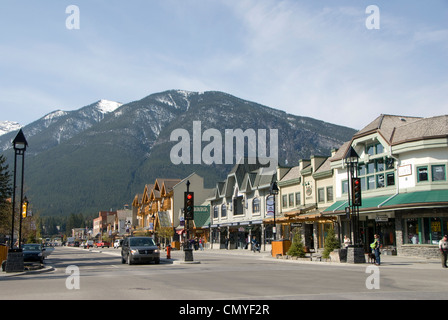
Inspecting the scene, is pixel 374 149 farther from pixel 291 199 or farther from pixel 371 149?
pixel 291 199

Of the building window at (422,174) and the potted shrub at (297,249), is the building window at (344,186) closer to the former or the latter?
the building window at (422,174)

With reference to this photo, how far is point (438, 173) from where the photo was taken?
33.4 metres

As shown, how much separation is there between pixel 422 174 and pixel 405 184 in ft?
4.92

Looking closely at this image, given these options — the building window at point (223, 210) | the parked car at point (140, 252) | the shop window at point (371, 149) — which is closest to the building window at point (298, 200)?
the shop window at point (371, 149)

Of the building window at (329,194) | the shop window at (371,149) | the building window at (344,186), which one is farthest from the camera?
the building window at (329,194)

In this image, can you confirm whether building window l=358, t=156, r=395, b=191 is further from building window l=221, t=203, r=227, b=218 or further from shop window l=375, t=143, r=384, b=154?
building window l=221, t=203, r=227, b=218

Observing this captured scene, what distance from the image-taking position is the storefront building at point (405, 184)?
32469mm

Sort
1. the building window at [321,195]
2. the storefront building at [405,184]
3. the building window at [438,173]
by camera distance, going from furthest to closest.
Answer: the building window at [321,195] → the building window at [438,173] → the storefront building at [405,184]

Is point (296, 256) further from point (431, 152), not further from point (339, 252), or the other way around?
point (431, 152)

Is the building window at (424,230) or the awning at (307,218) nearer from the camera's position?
the building window at (424,230)

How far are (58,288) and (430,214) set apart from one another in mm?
25747

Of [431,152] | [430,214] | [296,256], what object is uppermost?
[431,152]

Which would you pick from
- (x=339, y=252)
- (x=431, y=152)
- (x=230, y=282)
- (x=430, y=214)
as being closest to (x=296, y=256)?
(x=339, y=252)

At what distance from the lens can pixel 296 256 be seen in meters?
33.0
